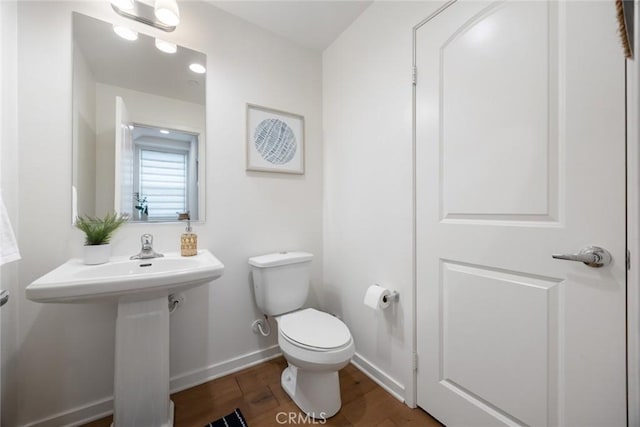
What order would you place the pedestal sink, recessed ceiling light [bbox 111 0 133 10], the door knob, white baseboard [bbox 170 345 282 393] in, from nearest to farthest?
the door knob, the pedestal sink, recessed ceiling light [bbox 111 0 133 10], white baseboard [bbox 170 345 282 393]

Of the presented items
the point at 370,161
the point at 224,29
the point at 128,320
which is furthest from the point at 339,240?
the point at 224,29

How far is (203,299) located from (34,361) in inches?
28.5

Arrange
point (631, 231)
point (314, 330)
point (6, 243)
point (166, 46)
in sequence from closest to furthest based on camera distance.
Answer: point (631, 231) → point (6, 243) → point (314, 330) → point (166, 46)

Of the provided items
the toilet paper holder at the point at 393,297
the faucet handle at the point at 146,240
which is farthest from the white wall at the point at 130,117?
the toilet paper holder at the point at 393,297

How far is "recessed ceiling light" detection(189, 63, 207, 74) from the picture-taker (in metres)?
1.51

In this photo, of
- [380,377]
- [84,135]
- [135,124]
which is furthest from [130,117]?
[380,377]

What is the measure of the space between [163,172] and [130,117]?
0.33m

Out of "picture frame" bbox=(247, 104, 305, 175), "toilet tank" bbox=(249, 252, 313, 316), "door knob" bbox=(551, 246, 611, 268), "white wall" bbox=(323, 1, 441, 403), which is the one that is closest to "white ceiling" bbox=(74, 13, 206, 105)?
"picture frame" bbox=(247, 104, 305, 175)

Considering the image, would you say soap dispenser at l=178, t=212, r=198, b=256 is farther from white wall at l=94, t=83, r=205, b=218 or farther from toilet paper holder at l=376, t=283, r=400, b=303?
toilet paper holder at l=376, t=283, r=400, b=303

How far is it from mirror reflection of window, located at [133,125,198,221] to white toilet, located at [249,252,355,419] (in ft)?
1.89

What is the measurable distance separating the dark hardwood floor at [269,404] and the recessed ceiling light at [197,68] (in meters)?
1.91

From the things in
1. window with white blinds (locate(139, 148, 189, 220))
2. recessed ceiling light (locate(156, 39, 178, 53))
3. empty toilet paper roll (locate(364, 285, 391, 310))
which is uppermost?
recessed ceiling light (locate(156, 39, 178, 53))

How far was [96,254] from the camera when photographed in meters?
1.17

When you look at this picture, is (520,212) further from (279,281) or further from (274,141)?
(274,141)
